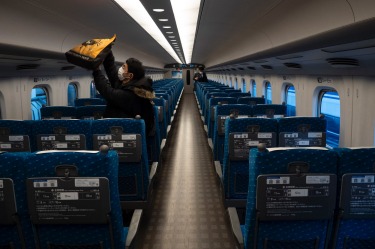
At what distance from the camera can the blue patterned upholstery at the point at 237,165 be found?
338 centimetres

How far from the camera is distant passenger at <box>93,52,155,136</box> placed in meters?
3.60

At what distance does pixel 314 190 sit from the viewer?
1.97 meters

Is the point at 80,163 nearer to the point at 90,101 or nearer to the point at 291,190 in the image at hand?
the point at 291,190

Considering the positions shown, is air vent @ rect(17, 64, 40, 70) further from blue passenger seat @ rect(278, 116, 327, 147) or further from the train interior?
blue passenger seat @ rect(278, 116, 327, 147)

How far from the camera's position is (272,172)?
77.1 inches

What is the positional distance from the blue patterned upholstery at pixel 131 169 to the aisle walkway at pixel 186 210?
1.65 feet

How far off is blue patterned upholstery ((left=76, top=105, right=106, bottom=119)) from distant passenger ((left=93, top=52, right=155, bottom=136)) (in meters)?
1.33

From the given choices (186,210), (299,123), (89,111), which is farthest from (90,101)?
(299,123)

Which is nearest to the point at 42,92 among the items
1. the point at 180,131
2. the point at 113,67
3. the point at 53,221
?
the point at 180,131

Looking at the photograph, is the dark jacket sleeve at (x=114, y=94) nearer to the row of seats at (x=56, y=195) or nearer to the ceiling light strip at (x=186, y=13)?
the ceiling light strip at (x=186, y=13)

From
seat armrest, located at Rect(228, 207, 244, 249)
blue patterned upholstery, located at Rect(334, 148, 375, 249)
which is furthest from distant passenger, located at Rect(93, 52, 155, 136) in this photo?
blue patterned upholstery, located at Rect(334, 148, 375, 249)

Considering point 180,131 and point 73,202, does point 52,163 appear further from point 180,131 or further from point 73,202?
point 180,131

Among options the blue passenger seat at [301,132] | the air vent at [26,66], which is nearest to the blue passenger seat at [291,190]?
the blue passenger seat at [301,132]

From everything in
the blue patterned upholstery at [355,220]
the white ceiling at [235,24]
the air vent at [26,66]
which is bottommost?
the blue patterned upholstery at [355,220]
